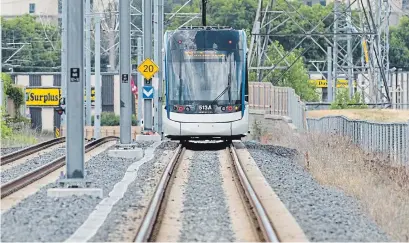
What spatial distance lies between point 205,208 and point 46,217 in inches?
122

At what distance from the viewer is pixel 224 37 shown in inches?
1212

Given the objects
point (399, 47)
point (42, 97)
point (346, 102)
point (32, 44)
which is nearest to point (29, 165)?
point (346, 102)

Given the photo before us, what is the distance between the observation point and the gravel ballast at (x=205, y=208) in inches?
521

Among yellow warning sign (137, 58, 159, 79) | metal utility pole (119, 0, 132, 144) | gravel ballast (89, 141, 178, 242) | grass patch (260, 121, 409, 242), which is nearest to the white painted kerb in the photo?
gravel ballast (89, 141, 178, 242)

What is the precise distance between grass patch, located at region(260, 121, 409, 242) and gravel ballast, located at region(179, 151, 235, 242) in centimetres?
211

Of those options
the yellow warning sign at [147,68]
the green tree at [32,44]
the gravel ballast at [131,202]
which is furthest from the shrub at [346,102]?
the green tree at [32,44]

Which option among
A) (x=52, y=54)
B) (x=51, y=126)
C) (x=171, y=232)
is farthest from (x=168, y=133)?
(x=52, y=54)

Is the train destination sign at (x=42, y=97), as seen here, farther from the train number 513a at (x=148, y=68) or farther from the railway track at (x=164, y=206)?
the railway track at (x=164, y=206)

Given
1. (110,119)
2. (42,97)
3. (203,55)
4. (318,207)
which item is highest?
(203,55)

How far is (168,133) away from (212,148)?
3.14 metres

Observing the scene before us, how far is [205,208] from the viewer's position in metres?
16.3

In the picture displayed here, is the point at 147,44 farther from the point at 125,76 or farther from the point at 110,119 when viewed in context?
the point at 110,119

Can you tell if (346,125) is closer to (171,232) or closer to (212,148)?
(212,148)

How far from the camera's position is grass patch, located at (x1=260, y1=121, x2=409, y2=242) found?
1454 cm
